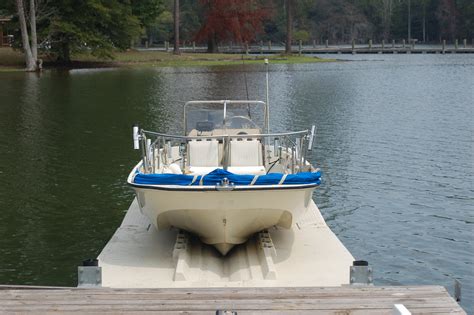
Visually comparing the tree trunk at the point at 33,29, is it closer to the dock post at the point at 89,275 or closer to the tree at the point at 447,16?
the dock post at the point at 89,275

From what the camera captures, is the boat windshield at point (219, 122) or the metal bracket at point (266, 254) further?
the boat windshield at point (219, 122)

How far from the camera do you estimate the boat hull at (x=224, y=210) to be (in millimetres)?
12477

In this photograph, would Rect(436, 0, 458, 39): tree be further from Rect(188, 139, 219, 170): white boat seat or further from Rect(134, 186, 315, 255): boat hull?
Rect(134, 186, 315, 255): boat hull

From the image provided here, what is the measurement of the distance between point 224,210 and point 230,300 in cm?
336

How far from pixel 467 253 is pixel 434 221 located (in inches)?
88.7

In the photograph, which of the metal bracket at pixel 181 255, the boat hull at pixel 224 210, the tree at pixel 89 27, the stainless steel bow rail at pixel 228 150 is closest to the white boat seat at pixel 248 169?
the stainless steel bow rail at pixel 228 150

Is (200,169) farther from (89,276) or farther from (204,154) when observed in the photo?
(89,276)

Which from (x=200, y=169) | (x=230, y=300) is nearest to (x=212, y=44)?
(x=200, y=169)

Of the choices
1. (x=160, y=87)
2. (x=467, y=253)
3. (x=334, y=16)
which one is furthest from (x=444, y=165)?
(x=334, y=16)

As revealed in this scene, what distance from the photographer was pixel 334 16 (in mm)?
136000

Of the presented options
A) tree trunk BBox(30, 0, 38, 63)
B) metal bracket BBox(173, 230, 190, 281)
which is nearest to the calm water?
metal bracket BBox(173, 230, 190, 281)

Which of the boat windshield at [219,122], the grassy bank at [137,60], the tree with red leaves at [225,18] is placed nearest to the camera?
the boat windshield at [219,122]

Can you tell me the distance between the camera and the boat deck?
1202 cm

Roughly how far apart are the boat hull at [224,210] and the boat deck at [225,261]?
417 millimetres
